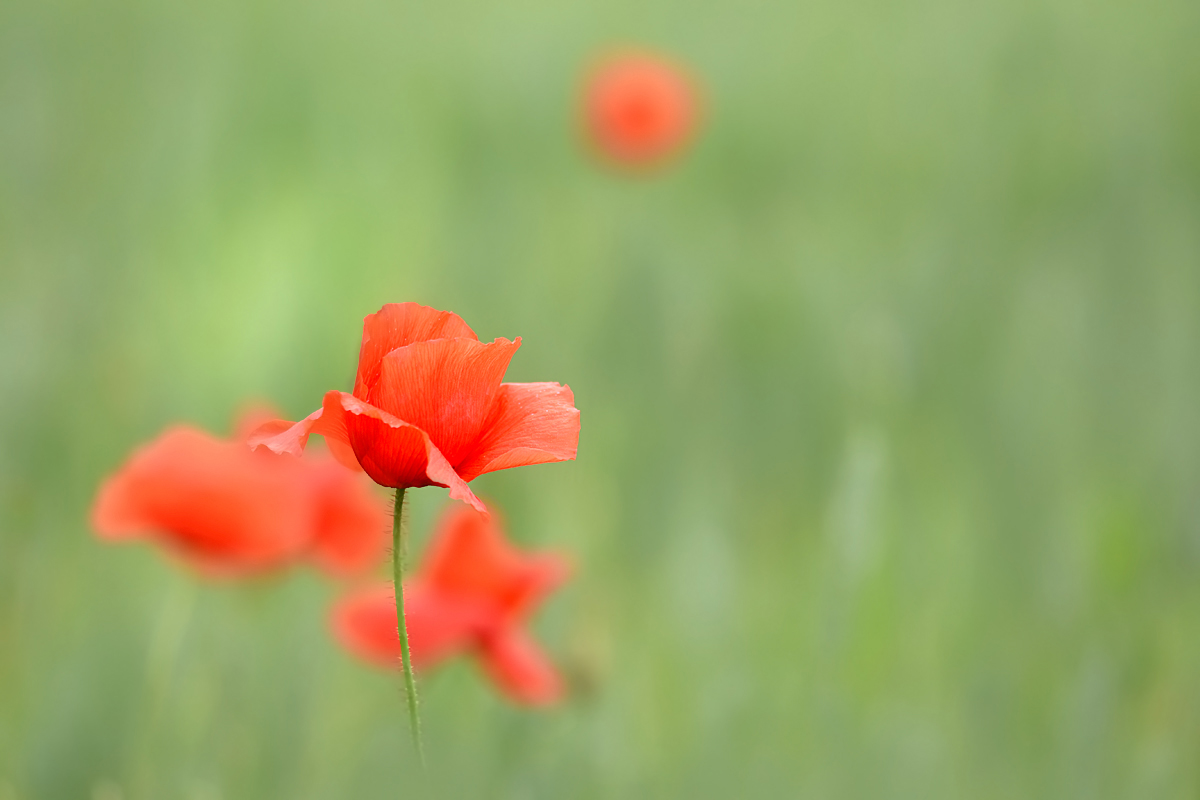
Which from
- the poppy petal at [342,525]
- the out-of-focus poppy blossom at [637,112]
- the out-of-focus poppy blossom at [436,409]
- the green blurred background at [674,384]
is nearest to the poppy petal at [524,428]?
the out-of-focus poppy blossom at [436,409]

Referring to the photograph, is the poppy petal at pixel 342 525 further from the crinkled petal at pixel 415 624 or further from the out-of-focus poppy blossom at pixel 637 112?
the out-of-focus poppy blossom at pixel 637 112

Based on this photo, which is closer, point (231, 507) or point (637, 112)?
point (231, 507)

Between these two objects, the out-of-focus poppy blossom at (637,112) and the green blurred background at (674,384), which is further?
the out-of-focus poppy blossom at (637,112)

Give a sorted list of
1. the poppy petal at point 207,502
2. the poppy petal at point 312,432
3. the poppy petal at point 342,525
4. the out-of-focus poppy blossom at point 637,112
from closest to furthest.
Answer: the poppy petal at point 312,432
the poppy petal at point 207,502
the poppy petal at point 342,525
the out-of-focus poppy blossom at point 637,112

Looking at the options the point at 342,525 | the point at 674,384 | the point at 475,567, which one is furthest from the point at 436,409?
the point at 674,384

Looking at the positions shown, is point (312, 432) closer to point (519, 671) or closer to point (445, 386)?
point (445, 386)

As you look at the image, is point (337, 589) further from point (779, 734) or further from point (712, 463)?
point (712, 463)

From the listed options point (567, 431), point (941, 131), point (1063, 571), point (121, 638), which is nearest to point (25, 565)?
point (121, 638)
